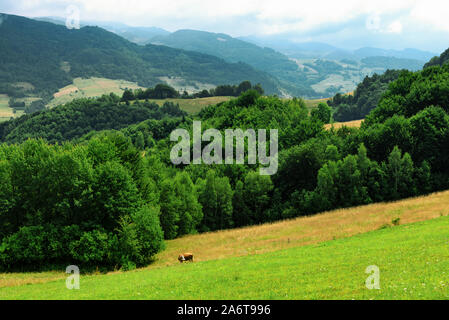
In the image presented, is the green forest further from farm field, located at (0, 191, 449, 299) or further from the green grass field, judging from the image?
the green grass field

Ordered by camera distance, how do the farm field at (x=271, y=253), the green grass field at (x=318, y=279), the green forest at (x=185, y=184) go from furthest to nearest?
1. the green forest at (x=185, y=184)
2. the farm field at (x=271, y=253)
3. the green grass field at (x=318, y=279)

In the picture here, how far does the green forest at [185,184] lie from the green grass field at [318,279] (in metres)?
13.5

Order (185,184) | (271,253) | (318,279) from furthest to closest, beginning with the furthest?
(185,184) < (271,253) < (318,279)

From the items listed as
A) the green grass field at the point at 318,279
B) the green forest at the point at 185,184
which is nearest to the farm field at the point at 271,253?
the green grass field at the point at 318,279

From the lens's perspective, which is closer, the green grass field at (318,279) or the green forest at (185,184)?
the green grass field at (318,279)

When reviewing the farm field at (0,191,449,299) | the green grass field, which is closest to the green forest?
the farm field at (0,191,449,299)

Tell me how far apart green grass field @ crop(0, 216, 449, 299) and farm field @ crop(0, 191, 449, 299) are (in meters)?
0.09

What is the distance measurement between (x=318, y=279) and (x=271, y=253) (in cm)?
1632

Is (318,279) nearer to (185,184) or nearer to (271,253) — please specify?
(271,253)

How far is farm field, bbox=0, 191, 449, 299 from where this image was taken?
73.3ft

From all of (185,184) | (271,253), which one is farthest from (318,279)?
(185,184)

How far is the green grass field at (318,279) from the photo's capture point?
57.8 ft

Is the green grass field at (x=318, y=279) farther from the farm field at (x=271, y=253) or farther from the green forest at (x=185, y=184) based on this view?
the green forest at (x=185, y=184)

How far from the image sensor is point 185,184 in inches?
2677
